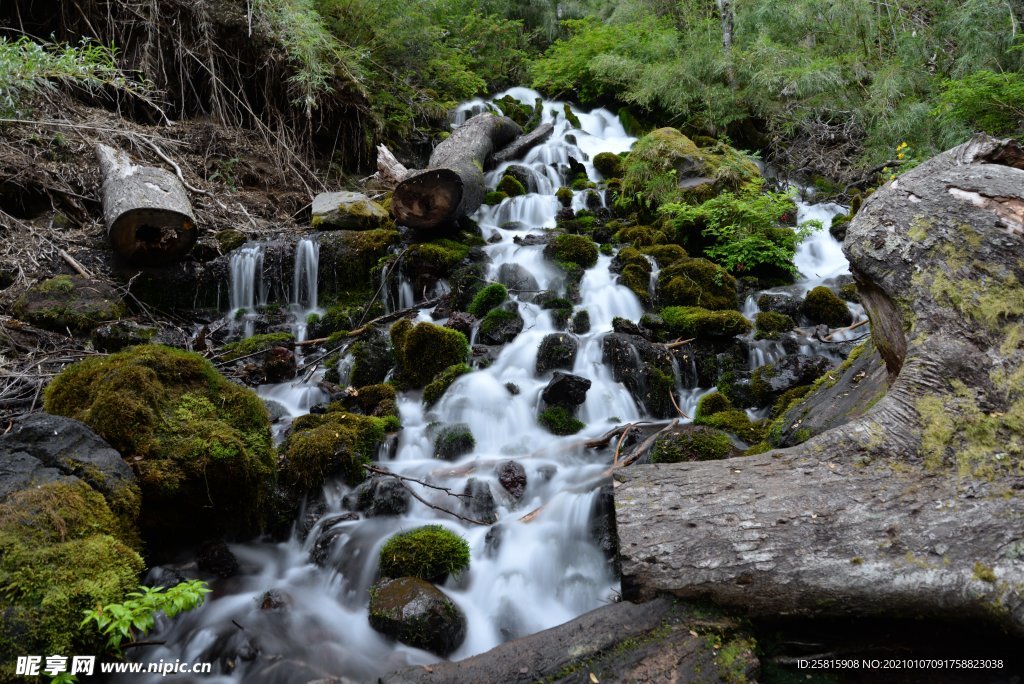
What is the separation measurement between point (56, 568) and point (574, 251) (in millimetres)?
6866

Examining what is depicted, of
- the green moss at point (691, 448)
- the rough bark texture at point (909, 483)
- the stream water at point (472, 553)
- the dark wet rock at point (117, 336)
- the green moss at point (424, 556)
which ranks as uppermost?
the rough bark texture at point (909, 483)

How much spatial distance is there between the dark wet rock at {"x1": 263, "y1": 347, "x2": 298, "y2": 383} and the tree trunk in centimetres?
240

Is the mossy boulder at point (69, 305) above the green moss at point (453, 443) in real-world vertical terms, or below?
above

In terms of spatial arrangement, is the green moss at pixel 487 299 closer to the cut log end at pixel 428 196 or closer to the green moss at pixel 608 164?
the cut log end at pixel 428 196

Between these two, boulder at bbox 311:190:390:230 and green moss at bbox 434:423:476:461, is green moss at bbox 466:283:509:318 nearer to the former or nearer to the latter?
green moss at bbox 434:423:476:461

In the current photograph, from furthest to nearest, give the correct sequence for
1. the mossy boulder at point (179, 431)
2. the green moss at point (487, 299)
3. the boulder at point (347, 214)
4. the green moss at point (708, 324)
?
the boulder at point (347, 214) → the green moss at point (487, 299) → the green moss at point (708, 324) → the mossy boulder at point (179, 431)

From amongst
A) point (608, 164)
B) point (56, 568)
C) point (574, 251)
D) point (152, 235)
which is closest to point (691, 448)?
point (56, 568)

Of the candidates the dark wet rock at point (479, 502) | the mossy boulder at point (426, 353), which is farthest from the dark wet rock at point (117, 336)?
the dark wet rock at point (479, 502)

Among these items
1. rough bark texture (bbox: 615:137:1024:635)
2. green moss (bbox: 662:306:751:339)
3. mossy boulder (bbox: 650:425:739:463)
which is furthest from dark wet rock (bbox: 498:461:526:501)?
green moss (bbox: 662:306:751:339)

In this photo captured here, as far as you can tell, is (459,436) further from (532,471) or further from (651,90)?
(651,90)

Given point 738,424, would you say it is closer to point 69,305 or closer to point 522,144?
point 69,305

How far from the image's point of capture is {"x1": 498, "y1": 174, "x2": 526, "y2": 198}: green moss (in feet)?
35.4

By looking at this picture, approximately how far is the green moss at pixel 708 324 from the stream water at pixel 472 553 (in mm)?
373

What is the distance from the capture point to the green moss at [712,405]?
5.31 m
